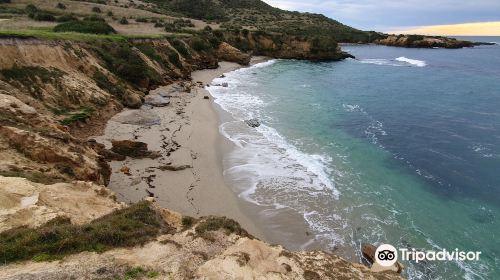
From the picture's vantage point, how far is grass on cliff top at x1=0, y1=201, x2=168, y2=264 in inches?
341

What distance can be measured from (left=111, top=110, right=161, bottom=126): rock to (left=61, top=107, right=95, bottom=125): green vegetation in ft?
6.04

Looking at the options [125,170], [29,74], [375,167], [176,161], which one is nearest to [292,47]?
[375,167]

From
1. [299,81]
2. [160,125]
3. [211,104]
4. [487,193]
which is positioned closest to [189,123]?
[160,125]

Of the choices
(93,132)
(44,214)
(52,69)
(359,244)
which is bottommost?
(359,244)

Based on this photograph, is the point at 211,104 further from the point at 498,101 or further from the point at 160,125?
the point at 498,101

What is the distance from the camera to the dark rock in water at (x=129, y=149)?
2000 centimetres

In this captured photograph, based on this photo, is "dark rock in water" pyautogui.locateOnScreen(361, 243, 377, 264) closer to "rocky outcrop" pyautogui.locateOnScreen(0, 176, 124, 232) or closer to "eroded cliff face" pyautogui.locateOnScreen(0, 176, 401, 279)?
"eroded cliff face" pyautogui.locateOnScreen(0, 176, 401, 279)

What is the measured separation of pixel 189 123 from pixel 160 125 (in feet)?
7.79

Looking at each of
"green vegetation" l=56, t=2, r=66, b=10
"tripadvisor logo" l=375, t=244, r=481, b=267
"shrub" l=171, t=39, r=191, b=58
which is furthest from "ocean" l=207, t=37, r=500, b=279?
"green vegetation" l=56, t=2, r=66, b=10

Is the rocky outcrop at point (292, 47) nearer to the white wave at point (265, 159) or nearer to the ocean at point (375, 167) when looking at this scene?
the ocean at point (375, 167)

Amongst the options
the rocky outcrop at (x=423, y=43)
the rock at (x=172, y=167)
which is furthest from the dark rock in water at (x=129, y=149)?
the rocky outcrop at (x=423, y=43)

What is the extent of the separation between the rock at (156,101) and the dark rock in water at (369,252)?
22171 millimetres

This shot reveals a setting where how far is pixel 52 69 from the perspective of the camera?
25469 mm

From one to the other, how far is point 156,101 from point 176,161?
12.8 meters
